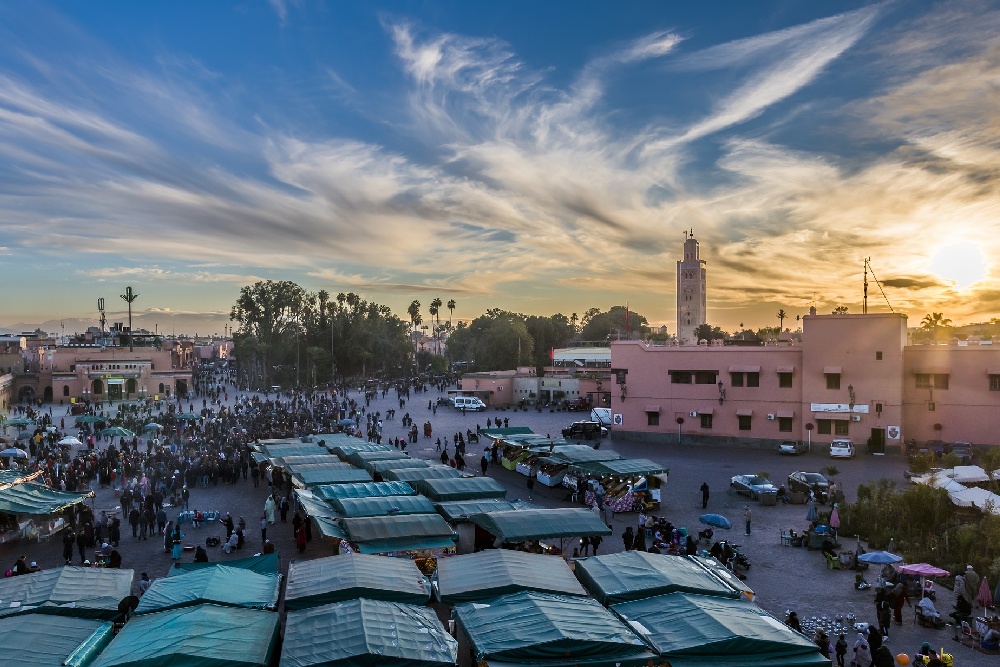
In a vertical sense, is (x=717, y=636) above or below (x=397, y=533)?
above

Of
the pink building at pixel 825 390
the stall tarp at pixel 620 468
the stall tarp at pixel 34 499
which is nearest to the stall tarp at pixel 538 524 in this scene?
the stall tarp at pixel 620 468

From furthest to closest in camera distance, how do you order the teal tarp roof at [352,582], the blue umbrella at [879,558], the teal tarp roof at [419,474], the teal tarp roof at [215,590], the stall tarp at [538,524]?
the teal tarp roof at [419,474]
the stall tarp at [538,524]
the blue umbrella at [879,558]
the teal tarp roof at [352,582]
the teal tarp roof at [215,590]

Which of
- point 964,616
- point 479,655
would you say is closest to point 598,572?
point 479,655

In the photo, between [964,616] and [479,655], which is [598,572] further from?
[964,616]

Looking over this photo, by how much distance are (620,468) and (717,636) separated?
13521 millimetres

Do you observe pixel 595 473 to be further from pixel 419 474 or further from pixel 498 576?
pixel 498 576

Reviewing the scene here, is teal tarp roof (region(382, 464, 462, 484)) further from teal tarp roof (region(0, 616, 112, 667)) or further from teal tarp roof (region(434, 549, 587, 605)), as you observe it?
teal tarp roof (region(0, 616, 112, 667))

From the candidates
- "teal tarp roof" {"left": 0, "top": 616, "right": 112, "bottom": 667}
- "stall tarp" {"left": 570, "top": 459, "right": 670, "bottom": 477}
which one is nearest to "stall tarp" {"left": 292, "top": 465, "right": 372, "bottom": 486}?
"stall tarp" {"left": 570, "top": 459, "right": 670, "bottom": 477}

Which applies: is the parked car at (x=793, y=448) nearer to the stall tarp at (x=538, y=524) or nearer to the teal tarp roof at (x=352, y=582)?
the stall tarp at (x=538, y=524)

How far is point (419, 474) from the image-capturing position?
70.0 ft

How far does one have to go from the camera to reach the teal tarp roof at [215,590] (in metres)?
10.6

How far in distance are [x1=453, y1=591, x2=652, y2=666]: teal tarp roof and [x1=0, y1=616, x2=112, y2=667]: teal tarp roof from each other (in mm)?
5104

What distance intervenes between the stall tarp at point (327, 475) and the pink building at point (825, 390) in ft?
70.0

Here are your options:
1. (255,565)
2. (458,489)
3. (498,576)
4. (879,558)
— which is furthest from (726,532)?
(255,565)
